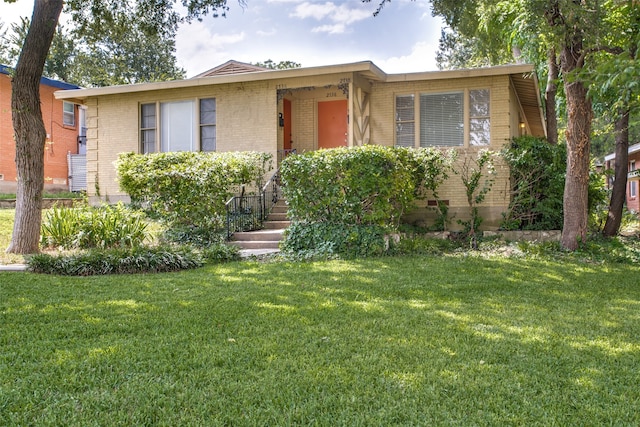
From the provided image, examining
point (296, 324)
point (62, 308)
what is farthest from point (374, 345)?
point (62, 308)

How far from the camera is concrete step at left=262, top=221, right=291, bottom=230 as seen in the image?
37.1ft

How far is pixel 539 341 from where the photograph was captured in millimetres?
3984

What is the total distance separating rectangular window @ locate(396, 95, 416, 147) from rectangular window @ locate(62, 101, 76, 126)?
15744mm

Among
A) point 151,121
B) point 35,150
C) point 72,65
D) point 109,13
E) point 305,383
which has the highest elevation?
point 72,65

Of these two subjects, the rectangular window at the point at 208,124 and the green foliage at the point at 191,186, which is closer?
the green foliage at the point at 191,186

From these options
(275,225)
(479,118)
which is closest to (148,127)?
(275,225)

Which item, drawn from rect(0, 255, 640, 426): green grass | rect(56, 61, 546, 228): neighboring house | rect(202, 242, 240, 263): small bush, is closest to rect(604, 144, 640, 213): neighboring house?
rect(56, 61, 546, 228): neighboring house

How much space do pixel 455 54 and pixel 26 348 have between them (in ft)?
106

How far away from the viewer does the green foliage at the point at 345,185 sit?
8898mm

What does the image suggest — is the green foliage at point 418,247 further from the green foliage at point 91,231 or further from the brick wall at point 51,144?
the brick wall at point 51,144

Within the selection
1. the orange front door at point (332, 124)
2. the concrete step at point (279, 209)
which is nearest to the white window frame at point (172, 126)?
the orange front door at point (332, 124)

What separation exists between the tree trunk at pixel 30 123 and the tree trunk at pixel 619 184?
39.6 feet

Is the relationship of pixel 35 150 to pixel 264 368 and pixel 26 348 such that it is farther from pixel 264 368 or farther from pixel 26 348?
pixel 264 368

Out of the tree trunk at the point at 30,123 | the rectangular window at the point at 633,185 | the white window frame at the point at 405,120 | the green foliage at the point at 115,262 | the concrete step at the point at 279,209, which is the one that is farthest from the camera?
the rectangular window at the point at 633,185
